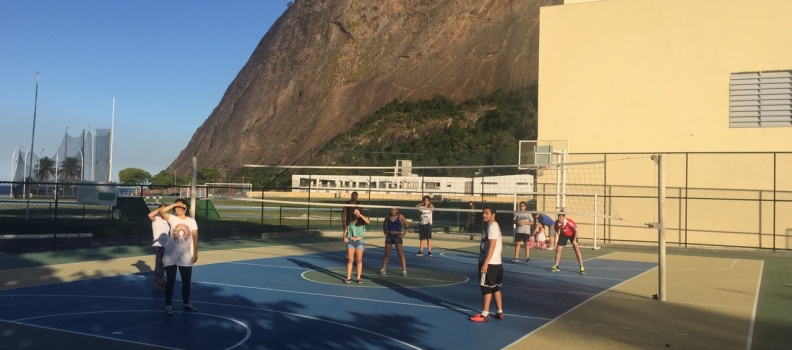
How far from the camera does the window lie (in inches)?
1006

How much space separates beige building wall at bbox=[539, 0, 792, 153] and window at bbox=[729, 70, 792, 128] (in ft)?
0.86

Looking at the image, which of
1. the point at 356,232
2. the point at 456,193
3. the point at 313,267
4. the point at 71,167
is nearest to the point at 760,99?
the point at 456,193

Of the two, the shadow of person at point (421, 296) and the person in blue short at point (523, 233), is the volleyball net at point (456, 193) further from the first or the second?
the shadow of person at point (421, 296)

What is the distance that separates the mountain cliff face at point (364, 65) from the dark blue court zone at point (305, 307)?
9791 cm

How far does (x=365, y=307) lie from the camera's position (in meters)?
11.7

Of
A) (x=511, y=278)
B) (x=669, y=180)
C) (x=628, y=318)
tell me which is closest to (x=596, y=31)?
(x=669, y=180)

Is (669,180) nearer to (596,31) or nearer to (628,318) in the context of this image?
(596,31)

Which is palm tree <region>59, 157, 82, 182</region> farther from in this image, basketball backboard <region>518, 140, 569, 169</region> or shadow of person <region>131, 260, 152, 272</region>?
shadow of person <region>131, 260, 152, 272</region>

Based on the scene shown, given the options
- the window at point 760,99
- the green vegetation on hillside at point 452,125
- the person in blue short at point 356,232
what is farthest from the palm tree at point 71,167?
the window at point 760,99

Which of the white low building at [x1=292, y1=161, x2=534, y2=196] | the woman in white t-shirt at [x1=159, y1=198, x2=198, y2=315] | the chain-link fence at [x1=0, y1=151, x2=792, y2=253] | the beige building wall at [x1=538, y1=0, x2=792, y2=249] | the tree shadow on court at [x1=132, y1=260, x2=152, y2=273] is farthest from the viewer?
the white low building at [x1=292, y1=161, x2=534, y2=196]

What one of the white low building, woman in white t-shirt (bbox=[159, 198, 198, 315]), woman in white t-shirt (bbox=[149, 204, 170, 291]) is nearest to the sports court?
woman in white t-shirt (bbox=[149, 204, 170, 291])

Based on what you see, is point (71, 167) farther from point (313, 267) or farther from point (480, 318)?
point (480, 318)

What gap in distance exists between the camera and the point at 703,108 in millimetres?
26828

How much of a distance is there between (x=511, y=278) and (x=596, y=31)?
16632mm
